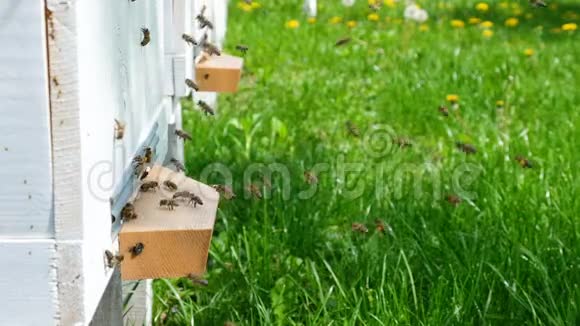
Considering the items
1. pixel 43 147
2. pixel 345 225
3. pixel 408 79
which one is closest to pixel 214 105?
pixel 408 79

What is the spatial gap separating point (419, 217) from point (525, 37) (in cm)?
509

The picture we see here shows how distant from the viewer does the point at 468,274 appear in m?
3.00

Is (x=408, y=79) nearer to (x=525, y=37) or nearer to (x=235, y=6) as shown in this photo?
(x=525, y=37)

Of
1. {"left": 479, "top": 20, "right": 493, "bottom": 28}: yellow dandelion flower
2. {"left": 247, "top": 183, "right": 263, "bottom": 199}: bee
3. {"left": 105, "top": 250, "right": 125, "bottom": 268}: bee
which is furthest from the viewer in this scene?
{"left": 479, "top": 20, "right": 493, "bottom": 28}: yellow dandelion flower

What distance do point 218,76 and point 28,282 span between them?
8.07 ft

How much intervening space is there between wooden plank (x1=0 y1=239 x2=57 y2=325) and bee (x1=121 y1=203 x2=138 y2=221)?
0.37 m

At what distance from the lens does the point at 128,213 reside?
218 centimetres

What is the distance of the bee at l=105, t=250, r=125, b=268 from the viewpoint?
6.58 ft

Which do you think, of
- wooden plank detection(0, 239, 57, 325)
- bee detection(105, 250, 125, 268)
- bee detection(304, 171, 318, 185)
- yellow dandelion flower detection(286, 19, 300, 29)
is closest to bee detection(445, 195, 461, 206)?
bee detection(304, 171, 318, 185)

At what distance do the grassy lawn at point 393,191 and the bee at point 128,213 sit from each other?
0.80m

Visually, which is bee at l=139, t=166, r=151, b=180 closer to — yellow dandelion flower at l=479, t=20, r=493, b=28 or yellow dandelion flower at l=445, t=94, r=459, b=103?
yellow dandelion flower at l=445, t=94, r=459, b=103

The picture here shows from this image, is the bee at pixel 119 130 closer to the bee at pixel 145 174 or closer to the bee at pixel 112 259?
the bee at pixel 112 259

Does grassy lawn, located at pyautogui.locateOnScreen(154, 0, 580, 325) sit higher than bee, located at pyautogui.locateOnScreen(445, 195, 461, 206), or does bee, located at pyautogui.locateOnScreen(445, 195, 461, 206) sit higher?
bee, located at pyautogui.locateOnScreen(445, 195, 461, 206)

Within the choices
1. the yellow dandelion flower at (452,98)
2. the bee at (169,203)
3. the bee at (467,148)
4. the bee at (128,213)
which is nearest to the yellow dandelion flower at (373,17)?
the yellow dandelion flower at (452,98)
